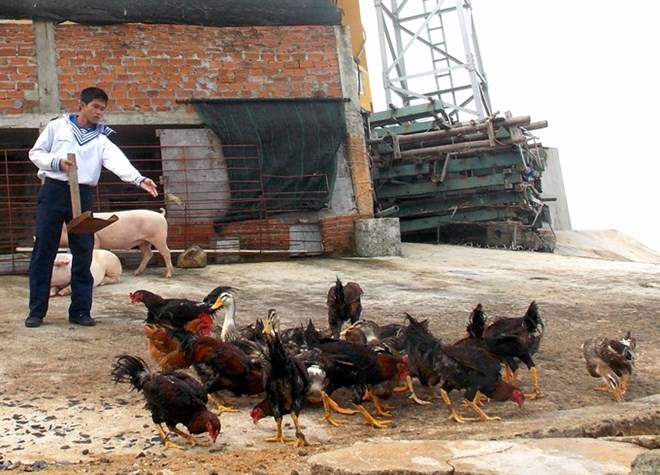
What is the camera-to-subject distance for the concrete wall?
858 inches

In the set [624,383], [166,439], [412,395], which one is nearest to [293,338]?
[412,395]

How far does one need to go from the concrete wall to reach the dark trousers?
15366 millimetres

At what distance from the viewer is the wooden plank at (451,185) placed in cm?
1608

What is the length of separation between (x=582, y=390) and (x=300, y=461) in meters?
2.93

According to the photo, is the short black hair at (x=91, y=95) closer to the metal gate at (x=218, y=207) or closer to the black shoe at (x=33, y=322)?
the black shoe at (x=33, y=322)

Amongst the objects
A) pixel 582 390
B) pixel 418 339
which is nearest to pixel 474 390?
pixel 418 339

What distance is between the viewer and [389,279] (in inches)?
451

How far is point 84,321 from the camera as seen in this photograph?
8.21m

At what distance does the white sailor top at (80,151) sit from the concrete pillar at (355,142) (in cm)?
622

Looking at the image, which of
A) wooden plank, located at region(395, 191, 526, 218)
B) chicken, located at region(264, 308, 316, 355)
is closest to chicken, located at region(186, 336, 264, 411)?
chicken, located at region(264, 308, 316, 355)

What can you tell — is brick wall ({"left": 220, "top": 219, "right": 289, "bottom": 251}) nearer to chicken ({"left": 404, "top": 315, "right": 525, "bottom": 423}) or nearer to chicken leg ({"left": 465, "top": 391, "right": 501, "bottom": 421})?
chicken ({"left": 404, "top": 315, "right": 525, "bottom": 423})

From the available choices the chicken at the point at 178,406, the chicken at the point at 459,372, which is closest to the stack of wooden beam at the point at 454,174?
the chicken at the point at 459,372

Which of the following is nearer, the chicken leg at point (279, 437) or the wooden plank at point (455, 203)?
the chicken leg at point (279, 437)

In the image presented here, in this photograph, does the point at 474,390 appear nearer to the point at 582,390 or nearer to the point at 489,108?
the point at 582,390
